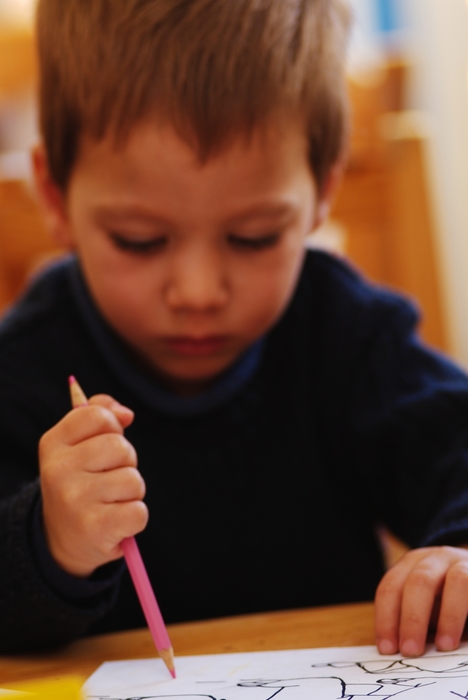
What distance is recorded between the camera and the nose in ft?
2.05

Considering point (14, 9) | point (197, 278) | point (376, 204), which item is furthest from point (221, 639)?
point (14, 9)

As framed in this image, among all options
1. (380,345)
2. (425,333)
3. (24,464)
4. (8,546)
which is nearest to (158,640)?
(8,546)

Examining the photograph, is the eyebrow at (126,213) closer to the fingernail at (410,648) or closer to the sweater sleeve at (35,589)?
the sweater sleeve at (35,589)

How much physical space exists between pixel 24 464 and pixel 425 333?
2.34 feet

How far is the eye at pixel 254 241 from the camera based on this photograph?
65 cm

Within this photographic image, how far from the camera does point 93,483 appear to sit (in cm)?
48

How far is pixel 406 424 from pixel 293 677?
1.10ft

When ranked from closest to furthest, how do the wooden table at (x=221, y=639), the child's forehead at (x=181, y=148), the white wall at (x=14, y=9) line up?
the wooden table at (x=221, y=639)
the child's forehead at (x=181, y=148)
the white wall at (x=14, y=9)

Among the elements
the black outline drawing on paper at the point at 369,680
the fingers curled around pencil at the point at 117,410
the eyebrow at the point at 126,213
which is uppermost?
the eyebrow at the point at 126,213

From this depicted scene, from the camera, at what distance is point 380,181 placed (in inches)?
48.6

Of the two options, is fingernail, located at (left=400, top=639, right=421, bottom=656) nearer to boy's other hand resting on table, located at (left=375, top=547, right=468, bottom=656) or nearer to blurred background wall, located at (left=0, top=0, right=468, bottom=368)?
boy's other hand resting on table, located at (left=375, top=547, right=468, bottom=656)

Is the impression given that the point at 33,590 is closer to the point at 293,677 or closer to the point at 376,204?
the point at 293,677

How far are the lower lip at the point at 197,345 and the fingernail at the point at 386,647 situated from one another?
11.7 inches

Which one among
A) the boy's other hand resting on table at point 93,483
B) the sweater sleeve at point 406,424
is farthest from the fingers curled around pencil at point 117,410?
the sweater sleeve at point 406,424
